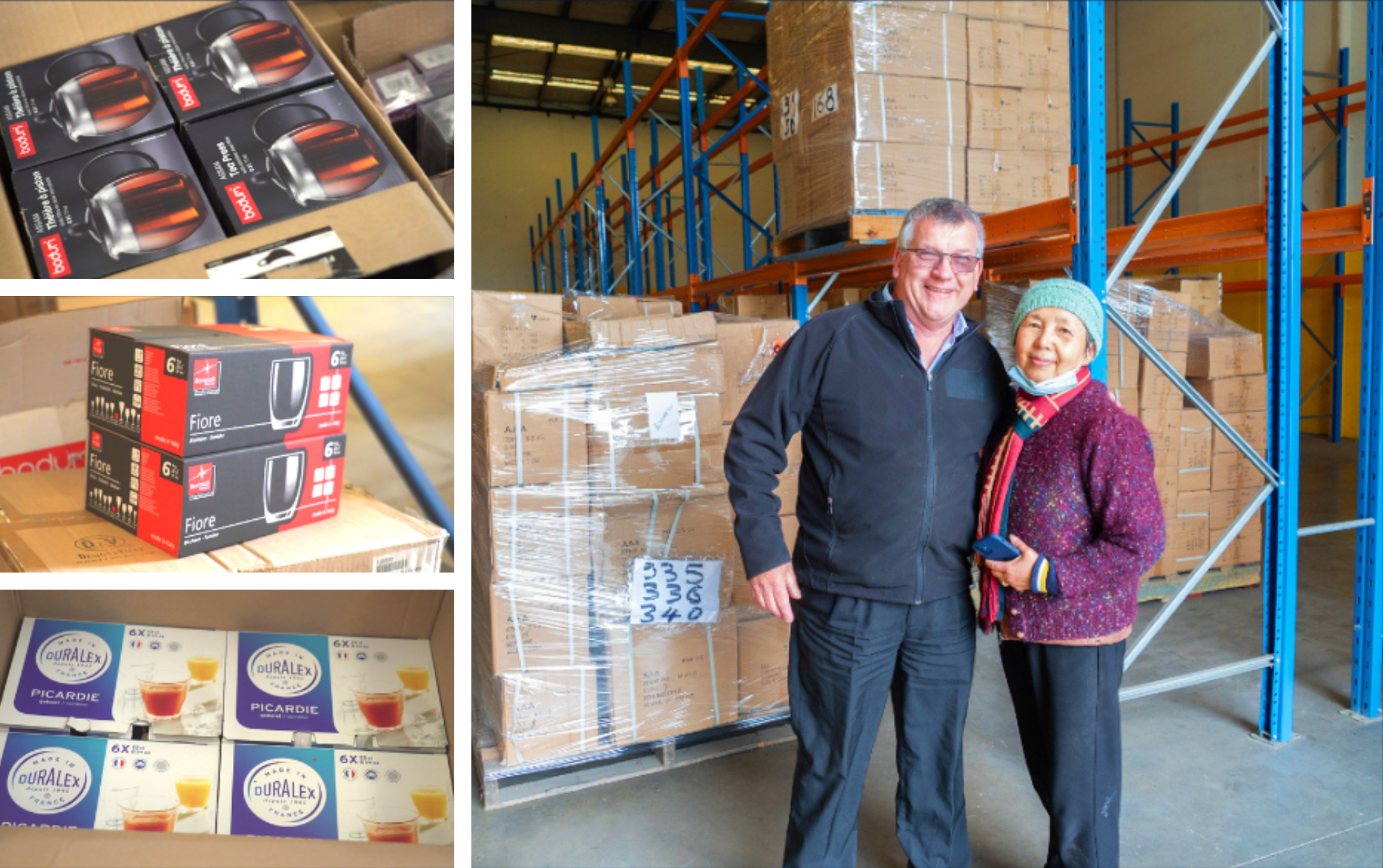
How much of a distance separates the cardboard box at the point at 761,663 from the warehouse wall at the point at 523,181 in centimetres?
1674

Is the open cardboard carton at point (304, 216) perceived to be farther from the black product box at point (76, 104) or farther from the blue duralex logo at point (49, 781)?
the blue duralex logo at point (49, 781)

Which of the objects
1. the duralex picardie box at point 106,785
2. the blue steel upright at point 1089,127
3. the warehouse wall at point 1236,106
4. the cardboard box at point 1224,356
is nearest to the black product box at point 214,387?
the duralex picardie box at point 106,785

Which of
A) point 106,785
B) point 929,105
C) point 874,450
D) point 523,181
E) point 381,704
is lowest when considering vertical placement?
point 106,785

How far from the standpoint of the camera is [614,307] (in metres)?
3.93

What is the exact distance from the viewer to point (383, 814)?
6.57 feet

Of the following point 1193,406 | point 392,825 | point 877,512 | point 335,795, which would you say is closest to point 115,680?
point 335,795

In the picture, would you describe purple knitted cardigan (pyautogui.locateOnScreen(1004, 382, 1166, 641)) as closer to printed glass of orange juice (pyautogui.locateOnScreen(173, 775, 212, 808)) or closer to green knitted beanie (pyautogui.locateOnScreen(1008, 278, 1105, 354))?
green knitted beanie (pyautogui.locateOnScreen(1008, 278, 1105, 354))

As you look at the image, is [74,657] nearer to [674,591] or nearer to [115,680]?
[115,680]

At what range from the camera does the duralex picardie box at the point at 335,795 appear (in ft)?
6.48

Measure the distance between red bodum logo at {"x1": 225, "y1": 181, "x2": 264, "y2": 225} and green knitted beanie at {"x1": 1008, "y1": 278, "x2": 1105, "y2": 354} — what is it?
165 cm

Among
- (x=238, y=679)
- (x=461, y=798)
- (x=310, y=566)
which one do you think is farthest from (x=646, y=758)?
(x=310, y=566)

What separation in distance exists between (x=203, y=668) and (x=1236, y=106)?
13688mm

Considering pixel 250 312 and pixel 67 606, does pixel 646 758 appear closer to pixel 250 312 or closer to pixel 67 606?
pixel 67 606

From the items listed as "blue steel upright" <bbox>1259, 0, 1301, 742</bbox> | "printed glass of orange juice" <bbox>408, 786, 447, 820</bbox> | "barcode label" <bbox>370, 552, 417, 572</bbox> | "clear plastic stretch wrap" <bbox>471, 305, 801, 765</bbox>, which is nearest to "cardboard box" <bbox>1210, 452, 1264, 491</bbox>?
"blue steel upright" <bbox>1259, 0, 1301, 742</bbox>
